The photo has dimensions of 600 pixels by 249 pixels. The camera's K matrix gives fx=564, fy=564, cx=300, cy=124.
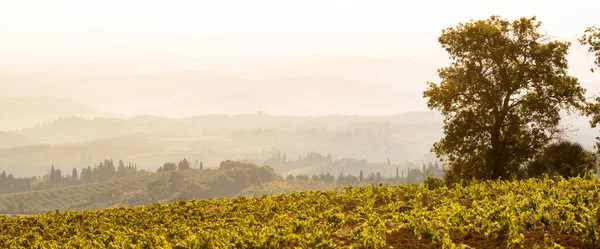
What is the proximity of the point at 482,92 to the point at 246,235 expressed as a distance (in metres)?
26.8

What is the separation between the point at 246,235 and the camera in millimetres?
18531

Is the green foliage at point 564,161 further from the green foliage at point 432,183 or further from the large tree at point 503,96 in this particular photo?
the green foliage at point 432,183

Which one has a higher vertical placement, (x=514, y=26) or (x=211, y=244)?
(x=514, y=26)

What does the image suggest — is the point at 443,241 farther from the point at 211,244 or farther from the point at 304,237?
the point at 211,244

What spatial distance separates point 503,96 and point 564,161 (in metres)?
5.98

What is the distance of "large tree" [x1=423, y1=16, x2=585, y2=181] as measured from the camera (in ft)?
129

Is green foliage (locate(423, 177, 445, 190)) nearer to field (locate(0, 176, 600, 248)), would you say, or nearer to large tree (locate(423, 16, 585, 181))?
field (locate(0, 176, 600, 248))

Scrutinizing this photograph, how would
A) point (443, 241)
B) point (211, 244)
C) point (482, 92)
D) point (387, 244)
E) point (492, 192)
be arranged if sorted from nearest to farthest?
1. point (443, 241)
2. point (387, 244)
3. point (211, 244)
4. point (492, 192)
5. point (482, 92)

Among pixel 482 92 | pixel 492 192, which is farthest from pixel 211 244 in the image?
pixel 482 92

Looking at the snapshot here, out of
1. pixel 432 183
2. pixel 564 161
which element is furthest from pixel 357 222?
pixel 564 161

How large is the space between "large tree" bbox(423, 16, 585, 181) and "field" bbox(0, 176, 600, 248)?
32.2 feet

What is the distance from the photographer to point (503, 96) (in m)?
40.1

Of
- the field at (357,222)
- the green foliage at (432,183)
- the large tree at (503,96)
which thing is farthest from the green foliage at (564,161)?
the field at (357,222)

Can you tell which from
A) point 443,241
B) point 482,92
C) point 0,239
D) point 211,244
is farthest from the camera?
point 482,92
